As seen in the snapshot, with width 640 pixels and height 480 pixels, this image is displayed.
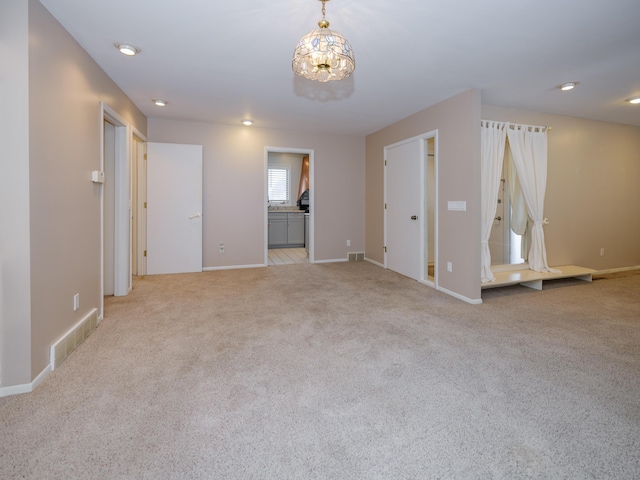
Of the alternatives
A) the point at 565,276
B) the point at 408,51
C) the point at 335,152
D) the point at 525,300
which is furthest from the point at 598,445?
the point at 335,152

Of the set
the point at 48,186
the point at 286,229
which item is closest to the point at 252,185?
the point at 286,229

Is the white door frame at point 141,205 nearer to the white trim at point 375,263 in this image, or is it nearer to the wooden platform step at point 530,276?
the white trim at point 375,263

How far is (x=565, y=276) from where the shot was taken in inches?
171

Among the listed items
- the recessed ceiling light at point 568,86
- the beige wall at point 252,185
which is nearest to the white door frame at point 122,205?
the beige wall at point 252,185

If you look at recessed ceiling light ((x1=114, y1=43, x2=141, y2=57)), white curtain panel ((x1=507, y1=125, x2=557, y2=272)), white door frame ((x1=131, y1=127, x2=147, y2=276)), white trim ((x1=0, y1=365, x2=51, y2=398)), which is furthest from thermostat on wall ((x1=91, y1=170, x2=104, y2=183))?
white curtain panel ((x1=507, y1=125, x2=557, y2=272))

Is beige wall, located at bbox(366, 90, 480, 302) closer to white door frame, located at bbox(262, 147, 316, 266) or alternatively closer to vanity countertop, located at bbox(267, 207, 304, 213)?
white door frame, located at bbox(262, 147, 316, 266)

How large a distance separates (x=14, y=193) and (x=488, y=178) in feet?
14.5

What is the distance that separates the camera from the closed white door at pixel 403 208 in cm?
460

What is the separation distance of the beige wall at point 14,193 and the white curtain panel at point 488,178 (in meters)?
4.25

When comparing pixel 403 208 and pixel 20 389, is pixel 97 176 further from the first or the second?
pixel 403 208

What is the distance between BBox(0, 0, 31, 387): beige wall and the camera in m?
1.83

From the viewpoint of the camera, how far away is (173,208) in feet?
16.1

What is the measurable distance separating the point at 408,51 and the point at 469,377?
8.43ft

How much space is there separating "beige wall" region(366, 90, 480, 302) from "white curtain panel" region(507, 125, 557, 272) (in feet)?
3.07
